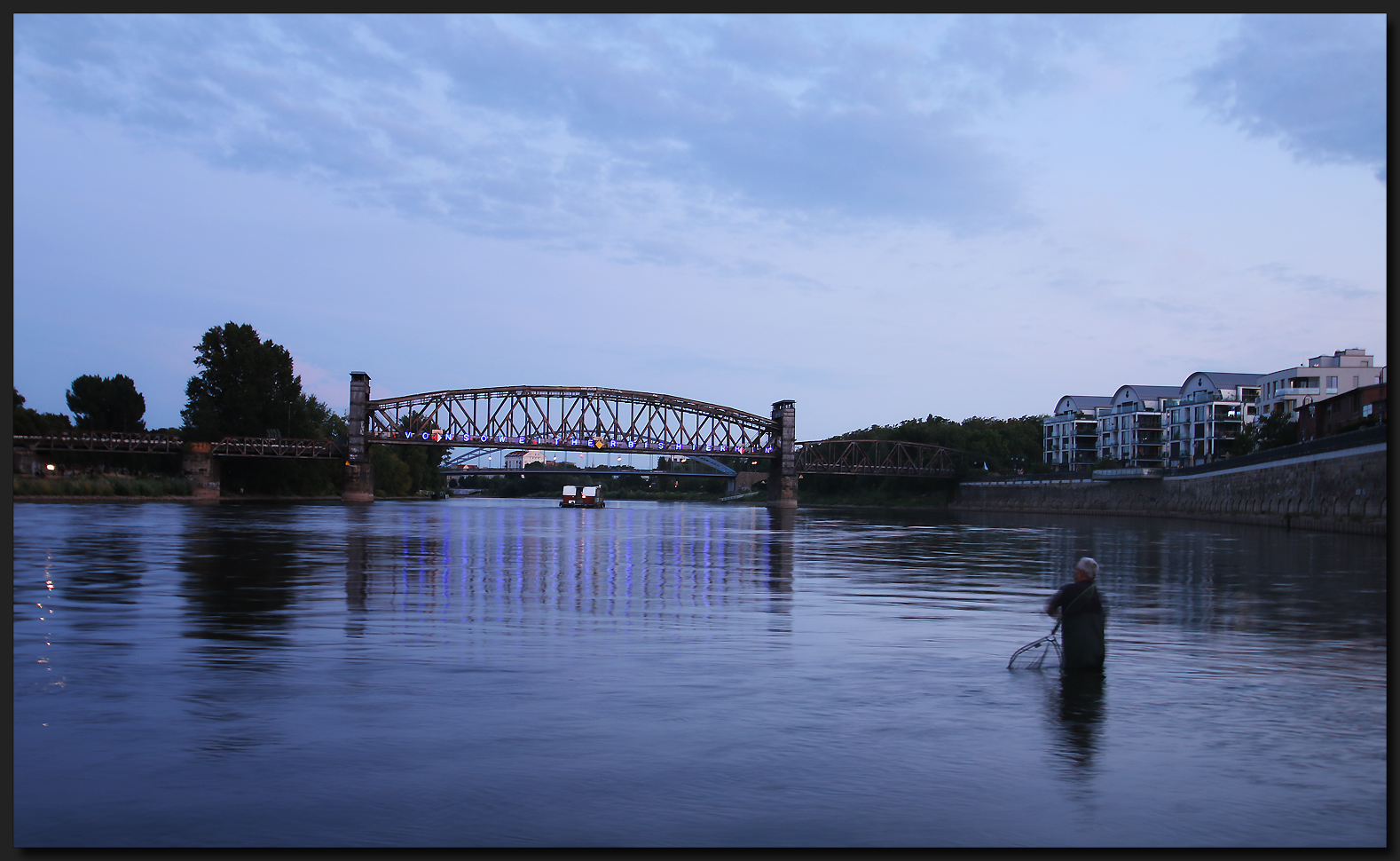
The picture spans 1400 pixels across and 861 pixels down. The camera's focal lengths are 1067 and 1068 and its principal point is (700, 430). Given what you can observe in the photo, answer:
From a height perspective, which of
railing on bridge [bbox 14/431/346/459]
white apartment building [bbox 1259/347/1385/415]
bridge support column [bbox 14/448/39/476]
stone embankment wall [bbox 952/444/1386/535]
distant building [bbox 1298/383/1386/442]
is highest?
white apartment building [bbox 1259/347/1385/415]

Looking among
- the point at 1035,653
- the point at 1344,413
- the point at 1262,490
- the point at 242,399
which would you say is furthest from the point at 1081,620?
the point at 242,399

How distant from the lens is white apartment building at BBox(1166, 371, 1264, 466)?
161000 mm

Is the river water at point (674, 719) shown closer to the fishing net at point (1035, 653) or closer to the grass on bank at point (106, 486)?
the fishing net at point (1035, 653)

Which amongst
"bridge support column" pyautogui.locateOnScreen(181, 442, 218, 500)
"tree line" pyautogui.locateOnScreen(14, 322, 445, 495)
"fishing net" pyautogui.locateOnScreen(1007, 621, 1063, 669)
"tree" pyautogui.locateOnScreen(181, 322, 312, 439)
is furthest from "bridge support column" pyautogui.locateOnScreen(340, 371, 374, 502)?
"fishing net" pyautogui.locateOnScreen(1007, 621, 1063, 669)

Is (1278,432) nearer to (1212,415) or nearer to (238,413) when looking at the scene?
(1212,415)

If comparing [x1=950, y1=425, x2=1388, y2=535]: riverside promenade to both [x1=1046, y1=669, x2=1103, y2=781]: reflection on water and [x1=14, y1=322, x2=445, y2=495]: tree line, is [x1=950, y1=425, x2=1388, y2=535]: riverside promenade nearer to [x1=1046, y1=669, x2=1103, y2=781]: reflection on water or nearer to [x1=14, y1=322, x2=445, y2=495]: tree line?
[x1=1046, y1=669, x2=1103, y2=781]: reflection on water

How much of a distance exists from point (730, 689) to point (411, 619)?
8809 millimetres

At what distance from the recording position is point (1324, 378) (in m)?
137

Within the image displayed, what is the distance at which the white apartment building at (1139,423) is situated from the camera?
180 metres

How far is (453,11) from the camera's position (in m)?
7.75

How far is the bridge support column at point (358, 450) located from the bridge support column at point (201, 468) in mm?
25080

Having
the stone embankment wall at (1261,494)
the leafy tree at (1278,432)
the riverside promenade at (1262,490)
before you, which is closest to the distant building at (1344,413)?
the leafy tree at (1278,432)

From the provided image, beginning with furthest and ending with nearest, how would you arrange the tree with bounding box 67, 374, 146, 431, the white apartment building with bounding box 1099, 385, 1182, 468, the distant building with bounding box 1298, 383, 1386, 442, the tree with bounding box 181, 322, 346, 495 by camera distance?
1. the white apartment building with bounding box 1099, 385, 1182, 468
2. the tree with bounding box 67, 374, 146, 431
3. the tree with bounding box 181, 322, 346, 495
4. the distant building with bounding box 1298, 383, 1386, 442

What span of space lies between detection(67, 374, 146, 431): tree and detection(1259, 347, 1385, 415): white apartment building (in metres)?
158
